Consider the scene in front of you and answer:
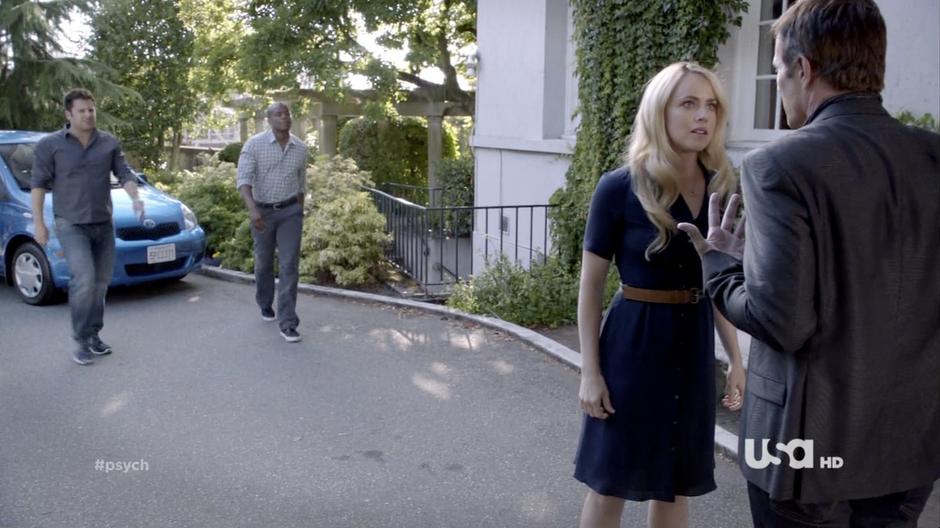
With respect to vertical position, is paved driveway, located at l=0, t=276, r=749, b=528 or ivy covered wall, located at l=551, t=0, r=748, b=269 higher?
ivy covered wall, located at l=551, t=0, r=748, b=269

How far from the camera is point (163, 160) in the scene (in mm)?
22906

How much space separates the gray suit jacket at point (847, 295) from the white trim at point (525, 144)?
8.15 metres

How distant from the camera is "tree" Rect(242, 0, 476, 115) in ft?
54.7

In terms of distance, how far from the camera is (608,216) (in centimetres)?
297

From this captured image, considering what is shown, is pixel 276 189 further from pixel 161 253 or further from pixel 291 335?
pixel 161 253

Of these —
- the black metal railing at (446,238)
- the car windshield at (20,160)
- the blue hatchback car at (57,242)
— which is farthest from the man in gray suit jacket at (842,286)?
the car windshield at (20,160)

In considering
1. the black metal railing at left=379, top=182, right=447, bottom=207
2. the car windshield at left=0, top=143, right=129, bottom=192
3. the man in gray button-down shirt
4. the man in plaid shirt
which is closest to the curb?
the man in plaid shirt

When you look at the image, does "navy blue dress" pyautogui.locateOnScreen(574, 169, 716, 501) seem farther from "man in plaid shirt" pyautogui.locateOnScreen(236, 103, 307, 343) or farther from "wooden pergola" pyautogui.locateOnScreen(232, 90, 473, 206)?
"wooden pergola" pyautogui.locateOnScreen(232, 90, 473, 206)

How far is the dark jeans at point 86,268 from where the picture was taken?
22.6ft

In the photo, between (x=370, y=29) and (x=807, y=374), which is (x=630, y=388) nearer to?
(x=807, y=374)

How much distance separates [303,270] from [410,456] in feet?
19.3

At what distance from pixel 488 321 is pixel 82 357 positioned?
3414mm

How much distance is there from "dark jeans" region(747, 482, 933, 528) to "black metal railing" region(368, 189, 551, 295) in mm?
7833

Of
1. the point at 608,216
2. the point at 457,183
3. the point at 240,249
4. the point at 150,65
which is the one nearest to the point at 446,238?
the point at 240,249
